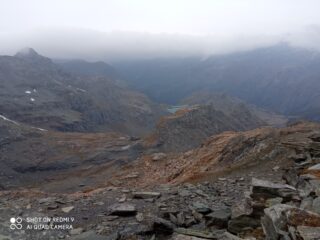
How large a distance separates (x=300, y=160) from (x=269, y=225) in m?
12.1

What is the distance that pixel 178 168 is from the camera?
4434 centimetres

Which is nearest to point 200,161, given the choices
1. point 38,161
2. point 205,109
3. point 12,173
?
point 205,109

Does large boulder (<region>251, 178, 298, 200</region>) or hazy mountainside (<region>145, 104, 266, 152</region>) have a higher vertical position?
large boulder (<region>251, 178, 298, 200</region>)

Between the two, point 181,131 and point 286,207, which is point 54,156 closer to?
point 181,131

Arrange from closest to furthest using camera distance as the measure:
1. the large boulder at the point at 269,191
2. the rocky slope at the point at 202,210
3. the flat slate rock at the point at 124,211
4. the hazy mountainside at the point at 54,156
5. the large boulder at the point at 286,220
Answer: the large boulder at the point at 286,220, the rocky slope at the point at 202,210, the large boulder at the point at 269,191, the flat slate rock at the point at 124,211, the hazy mountainside at the point at 54,156

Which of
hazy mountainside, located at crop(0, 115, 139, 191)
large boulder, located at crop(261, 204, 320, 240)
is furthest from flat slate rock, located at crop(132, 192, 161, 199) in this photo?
hazy mountainside, located at crop(0, 115, 139, 191)

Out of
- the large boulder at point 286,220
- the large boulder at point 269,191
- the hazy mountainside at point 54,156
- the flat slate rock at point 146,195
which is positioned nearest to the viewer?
the large boulder at point 286,220

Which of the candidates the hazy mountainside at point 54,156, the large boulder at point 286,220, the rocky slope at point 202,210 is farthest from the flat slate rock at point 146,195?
the hazy mountainside at point 54,156

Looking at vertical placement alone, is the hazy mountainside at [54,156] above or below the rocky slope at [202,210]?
below

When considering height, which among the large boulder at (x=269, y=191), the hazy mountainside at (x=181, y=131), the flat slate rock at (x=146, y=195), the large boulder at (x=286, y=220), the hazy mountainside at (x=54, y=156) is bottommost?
the hazy mountainside at (x=54, y=156)

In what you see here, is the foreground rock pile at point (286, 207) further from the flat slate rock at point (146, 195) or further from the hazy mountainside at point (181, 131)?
the hazy mountainside at point (181, 131)

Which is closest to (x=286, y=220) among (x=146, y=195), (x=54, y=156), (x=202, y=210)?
(x=202, y=210)

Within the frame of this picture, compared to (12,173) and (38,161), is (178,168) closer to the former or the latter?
(12,173)

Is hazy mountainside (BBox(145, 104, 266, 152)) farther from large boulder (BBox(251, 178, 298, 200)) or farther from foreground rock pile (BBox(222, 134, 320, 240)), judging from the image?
large boulder (BBox(251, 178, 298, 200))
